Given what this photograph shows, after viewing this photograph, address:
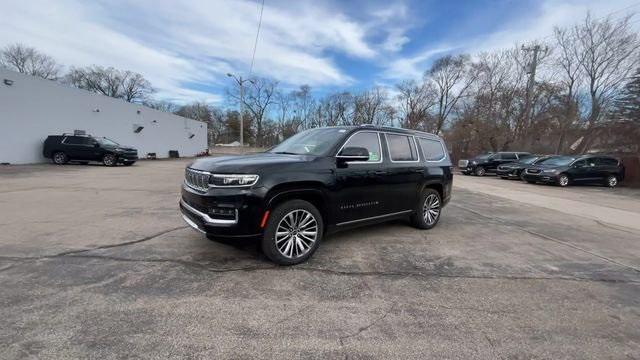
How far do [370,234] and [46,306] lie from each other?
4.35 metres

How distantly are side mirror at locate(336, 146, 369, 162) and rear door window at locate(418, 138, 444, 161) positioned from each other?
2.01m

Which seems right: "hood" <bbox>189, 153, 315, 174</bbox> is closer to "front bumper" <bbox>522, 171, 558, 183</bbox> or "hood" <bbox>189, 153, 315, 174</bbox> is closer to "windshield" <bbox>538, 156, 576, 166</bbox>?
"front bumper" <bbox>522, 171, 558, 183</bbox>

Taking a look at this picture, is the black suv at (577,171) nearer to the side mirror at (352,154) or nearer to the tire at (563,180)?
the tire at (563,180)

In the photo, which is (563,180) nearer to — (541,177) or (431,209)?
(541,177)

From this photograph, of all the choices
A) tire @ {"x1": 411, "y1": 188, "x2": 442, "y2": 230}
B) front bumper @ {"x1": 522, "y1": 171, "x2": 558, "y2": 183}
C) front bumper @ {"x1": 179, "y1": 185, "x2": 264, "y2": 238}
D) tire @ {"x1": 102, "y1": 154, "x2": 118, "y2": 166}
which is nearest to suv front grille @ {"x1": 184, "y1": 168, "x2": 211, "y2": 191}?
front bumper @ {"x1": 179, "y1": 185, "x2": 264, "y2": 238}

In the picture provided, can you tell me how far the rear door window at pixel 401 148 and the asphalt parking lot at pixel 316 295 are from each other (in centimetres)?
137

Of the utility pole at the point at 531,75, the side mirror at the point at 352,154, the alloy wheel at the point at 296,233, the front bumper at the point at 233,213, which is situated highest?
the utility pole at the point at 531,75

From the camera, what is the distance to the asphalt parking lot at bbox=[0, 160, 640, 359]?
2643 millimetres

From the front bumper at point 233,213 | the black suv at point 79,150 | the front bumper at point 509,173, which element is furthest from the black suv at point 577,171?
the black suv at point 79,150

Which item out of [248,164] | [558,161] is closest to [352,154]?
[248,164]

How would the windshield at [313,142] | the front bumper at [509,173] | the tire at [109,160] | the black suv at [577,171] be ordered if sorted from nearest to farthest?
the windshield at [313,142] → the black suv at [577,171] → the tire at [109,160] → the front bumper at [509,173]

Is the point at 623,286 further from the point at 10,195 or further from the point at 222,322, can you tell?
the point at 10,195

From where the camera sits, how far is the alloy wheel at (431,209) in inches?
246

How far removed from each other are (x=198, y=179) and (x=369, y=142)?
2.54 m
